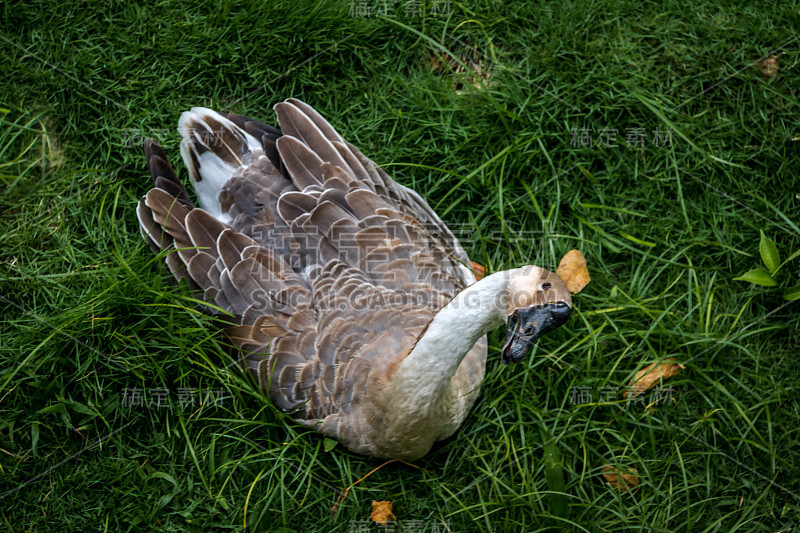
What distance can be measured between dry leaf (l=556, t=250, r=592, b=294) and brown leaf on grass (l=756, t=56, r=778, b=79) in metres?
2.04

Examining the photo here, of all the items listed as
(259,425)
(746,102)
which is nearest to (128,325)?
(259,425)

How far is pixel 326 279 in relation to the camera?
3.57 meters

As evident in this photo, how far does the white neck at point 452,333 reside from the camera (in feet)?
9.53

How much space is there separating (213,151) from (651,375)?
10.1ft

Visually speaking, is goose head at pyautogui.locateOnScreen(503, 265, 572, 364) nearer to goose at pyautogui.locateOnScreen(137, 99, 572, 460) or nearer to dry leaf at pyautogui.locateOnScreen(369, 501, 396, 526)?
goose at pyautogui.locateOnScreen(137, 99, 572, 460)

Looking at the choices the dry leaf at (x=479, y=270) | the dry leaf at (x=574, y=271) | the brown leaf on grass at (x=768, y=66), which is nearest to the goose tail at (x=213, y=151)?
the dry leaf at (x=479, y=270)

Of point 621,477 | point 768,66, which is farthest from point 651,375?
point 768,66

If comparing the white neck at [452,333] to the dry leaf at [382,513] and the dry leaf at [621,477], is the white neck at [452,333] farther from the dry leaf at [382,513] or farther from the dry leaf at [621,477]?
the dry leaf at [621,477]

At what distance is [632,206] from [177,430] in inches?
132

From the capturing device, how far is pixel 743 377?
4.04 meters

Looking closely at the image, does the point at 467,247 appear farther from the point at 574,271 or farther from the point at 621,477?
the point at 621,477

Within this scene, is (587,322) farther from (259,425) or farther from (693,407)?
(259,425)

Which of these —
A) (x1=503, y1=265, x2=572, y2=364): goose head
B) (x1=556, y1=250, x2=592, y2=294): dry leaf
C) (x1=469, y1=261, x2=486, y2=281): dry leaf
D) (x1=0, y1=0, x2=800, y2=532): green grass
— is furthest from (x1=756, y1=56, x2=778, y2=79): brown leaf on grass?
(x1=503, y1=265, x2=572, y2=364): goose head

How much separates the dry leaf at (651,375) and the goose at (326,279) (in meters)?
0.99
